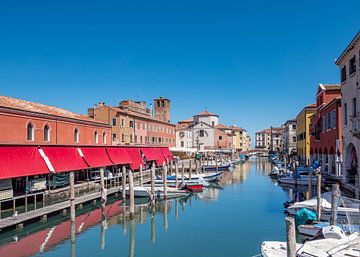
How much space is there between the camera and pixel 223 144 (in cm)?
8669

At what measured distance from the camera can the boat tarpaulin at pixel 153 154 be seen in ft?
129

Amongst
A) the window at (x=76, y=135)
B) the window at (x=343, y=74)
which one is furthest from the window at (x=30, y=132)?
the window at (x=343, y=74)

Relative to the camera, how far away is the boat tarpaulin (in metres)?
39.4

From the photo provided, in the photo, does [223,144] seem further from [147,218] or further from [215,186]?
[147,218]

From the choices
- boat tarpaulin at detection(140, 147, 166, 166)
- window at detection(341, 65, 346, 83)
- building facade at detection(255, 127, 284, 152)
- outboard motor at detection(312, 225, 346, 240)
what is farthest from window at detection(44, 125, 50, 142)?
building facade at detection(255, 127, 284, 152)

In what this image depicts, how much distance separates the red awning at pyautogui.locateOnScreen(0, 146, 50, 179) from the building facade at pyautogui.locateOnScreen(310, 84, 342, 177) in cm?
2282

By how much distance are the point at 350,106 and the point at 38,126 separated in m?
24.2

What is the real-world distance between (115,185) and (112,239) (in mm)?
13179

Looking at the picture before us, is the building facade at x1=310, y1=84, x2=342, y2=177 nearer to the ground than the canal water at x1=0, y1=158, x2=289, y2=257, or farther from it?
farther from it

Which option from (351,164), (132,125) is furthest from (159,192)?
(132,125)

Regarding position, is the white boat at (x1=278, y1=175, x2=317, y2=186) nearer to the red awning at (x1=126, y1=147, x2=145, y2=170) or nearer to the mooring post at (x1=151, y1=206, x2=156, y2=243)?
the red awning at (x1=126, y1=147, x2=145, y2=170)

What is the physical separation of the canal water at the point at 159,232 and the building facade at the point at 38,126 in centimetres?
802

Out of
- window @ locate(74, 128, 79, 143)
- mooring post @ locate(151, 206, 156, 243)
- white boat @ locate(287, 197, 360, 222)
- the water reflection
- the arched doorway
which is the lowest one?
mooring post @ locate(151, 206, 156, 243)

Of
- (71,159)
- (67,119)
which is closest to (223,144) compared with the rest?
(67,119)
